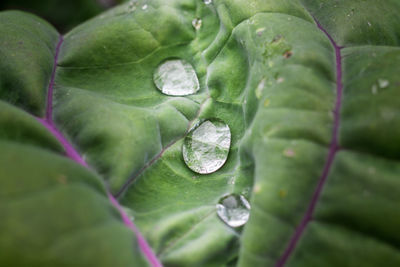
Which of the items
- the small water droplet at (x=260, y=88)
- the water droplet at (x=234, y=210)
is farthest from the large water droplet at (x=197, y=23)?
the water droplet at (x=234, y=210)

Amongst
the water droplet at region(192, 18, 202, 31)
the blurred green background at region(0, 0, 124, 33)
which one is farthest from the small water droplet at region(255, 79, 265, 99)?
the blurred green background at region(0, 0, 124, 33)

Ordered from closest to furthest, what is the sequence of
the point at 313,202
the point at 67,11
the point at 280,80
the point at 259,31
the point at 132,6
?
the point at 313,202 → the point at 280,80 → the point at 259,31 → the point at 132,6 → the point at 67,11

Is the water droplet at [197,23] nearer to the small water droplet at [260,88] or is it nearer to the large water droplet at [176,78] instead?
the large water droplet at [176,78]

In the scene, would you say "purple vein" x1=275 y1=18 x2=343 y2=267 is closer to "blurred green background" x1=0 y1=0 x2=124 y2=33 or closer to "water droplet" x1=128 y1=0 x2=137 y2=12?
"water droplet" x1=128 y1=0 x2=137 y2=12

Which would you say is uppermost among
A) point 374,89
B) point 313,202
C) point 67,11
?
point 374,89

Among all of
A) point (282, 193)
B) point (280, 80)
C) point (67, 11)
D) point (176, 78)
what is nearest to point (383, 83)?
point (280, 80)

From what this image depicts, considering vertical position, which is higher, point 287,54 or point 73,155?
point 287,54

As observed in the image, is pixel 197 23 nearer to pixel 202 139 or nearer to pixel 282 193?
pixel 202 139
